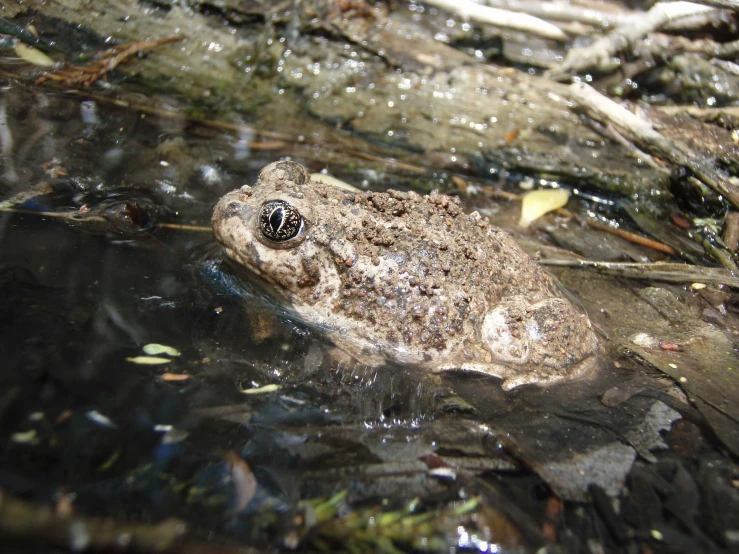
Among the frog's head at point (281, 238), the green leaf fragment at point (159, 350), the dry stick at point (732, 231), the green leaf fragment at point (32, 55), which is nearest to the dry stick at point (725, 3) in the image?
the dry stick at point (732, 231)

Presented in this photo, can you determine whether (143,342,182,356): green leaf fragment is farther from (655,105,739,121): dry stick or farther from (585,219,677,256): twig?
(655,105,739,121): dry stick

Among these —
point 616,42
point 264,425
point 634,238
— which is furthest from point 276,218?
point 616,42

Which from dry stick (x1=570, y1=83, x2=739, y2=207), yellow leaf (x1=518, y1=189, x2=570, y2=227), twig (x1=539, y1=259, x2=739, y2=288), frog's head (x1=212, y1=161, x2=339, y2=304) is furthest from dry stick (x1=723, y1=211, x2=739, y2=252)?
frog's head (x1=212, y1=161, x2=339, y2=304)

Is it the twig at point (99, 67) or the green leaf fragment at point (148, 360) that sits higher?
the twig at point (99, 67)

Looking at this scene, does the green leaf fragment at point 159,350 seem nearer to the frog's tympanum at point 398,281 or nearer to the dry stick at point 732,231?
the frog's tympanum at point 398,281

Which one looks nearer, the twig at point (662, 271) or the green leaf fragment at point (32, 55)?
the twig at point (662, 271)
